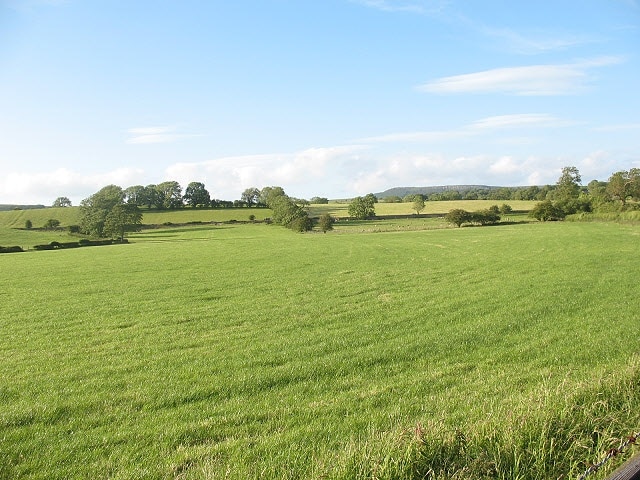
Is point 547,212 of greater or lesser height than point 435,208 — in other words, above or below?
below

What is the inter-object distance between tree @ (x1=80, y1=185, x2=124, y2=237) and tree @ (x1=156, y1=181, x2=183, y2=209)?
64.0 feet

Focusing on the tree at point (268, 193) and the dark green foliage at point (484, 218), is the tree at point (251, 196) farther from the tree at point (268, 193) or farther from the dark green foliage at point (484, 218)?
the dark green foliage at point (484, 218)

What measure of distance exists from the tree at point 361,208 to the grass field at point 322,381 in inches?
4237

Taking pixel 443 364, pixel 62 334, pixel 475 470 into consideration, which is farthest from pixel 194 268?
pixel 475 470

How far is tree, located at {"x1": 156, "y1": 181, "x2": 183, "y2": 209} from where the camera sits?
15075 cm

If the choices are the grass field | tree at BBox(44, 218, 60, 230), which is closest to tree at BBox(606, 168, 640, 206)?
the grass field

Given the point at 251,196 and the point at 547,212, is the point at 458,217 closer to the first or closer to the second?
the point at 547,212

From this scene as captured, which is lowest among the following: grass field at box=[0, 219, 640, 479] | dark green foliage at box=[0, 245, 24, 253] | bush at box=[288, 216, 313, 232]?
grass field at box=[0, 219, 640, 479]

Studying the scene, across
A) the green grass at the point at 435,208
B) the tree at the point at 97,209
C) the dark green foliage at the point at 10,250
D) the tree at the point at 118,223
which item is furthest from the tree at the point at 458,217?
the dark green foliage at the point at 10,250

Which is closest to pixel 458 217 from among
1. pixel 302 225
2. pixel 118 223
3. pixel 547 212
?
pixel 547 212

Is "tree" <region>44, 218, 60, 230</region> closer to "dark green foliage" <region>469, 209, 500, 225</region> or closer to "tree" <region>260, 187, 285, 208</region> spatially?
"tree" <region>260, 187, 285, 208</region>

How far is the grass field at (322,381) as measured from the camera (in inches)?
237

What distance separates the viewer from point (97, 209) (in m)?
104

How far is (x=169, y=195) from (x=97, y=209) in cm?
4918
